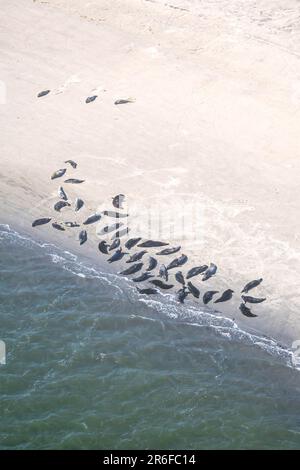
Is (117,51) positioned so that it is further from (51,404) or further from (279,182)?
(51,404)

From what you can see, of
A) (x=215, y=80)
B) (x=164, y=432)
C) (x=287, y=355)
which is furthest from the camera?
(x=215, y=80)

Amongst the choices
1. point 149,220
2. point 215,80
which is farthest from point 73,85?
point 149,220

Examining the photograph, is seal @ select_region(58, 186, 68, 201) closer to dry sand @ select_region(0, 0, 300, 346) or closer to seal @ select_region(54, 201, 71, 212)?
seal @ select_region(54, 201, 71, 212)

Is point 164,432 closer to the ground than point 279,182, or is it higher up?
closer to the ground

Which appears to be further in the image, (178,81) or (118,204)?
(178,81)

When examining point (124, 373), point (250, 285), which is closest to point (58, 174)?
point (250, 285)

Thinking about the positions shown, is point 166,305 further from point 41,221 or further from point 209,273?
point 41,221

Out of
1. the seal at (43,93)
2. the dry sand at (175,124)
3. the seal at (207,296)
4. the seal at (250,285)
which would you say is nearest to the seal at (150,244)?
the dry sand at (175,124)
